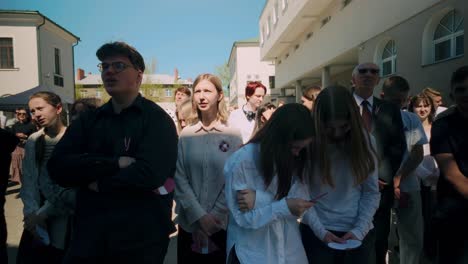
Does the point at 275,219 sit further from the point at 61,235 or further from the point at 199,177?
the point at 61,235

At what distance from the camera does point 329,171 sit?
2.24 metres

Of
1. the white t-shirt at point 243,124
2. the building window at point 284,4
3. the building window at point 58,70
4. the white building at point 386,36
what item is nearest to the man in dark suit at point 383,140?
the white t-shirt at point 243,124

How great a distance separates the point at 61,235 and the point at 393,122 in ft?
10.5

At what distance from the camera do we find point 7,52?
24.2 m

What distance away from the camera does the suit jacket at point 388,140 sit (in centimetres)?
313

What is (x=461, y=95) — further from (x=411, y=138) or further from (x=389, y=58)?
(x=389, y=58)

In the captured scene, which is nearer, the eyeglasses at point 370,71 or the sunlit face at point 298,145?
the sunlit face at point 298,145

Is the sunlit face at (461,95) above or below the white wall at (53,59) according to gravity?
below

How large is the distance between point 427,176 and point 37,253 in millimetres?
4286

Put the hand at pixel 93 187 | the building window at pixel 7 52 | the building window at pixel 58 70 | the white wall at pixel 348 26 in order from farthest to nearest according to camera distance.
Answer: the building window at pixel 58 70
the building window at pixel 7 52
the white wall at pixel 348 26
the hand at pixel 93 187

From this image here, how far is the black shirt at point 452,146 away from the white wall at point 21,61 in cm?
2732

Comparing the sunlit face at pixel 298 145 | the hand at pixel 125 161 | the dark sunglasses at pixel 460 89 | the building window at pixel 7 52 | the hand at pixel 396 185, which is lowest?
the hand at pixel 396 185

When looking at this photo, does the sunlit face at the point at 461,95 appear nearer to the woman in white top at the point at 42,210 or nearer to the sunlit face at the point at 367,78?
the sunlit face at the point at 367,78

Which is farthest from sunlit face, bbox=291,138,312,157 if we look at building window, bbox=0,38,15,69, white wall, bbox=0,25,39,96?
building window, bbox=0,38,15,69
